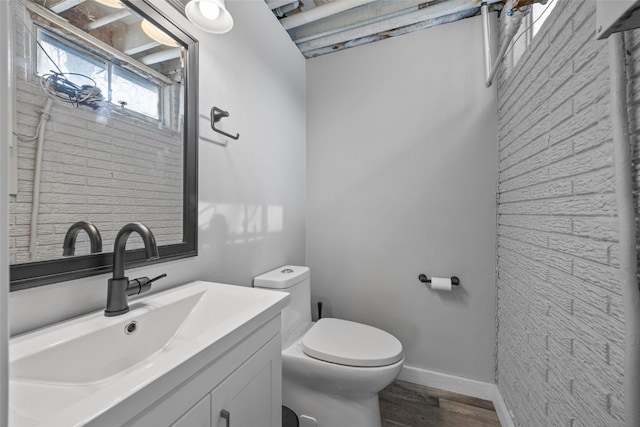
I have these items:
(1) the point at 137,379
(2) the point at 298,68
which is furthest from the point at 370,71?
(1) the point at 137,379

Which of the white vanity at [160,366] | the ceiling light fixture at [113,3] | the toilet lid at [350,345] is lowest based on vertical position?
the toilet lid at [350,345]

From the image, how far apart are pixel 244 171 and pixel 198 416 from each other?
1050 millimetres

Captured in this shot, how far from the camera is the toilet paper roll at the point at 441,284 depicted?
1.57m

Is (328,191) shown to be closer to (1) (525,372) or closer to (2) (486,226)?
(2) (486,226)

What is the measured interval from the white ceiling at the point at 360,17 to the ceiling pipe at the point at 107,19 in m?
0.97

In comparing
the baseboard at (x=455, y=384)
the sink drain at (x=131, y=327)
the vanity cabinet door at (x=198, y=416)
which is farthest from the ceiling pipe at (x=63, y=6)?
the baseboard at (x=455, y=384)

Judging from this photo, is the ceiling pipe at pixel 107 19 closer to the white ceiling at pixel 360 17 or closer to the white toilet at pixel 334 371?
the white ceiling at pixel 360 17

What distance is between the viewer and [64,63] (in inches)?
27.6

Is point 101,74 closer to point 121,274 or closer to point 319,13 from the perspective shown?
point 121,274

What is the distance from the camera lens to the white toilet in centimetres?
115

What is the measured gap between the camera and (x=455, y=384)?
1623 mm

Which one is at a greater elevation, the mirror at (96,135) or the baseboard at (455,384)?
the mirror at (96,135)

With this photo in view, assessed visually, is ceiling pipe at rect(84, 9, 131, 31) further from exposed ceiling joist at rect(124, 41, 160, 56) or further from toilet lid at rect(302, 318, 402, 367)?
toilet lid at rect(302, 318, 402, 367)

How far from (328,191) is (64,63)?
1482mm
